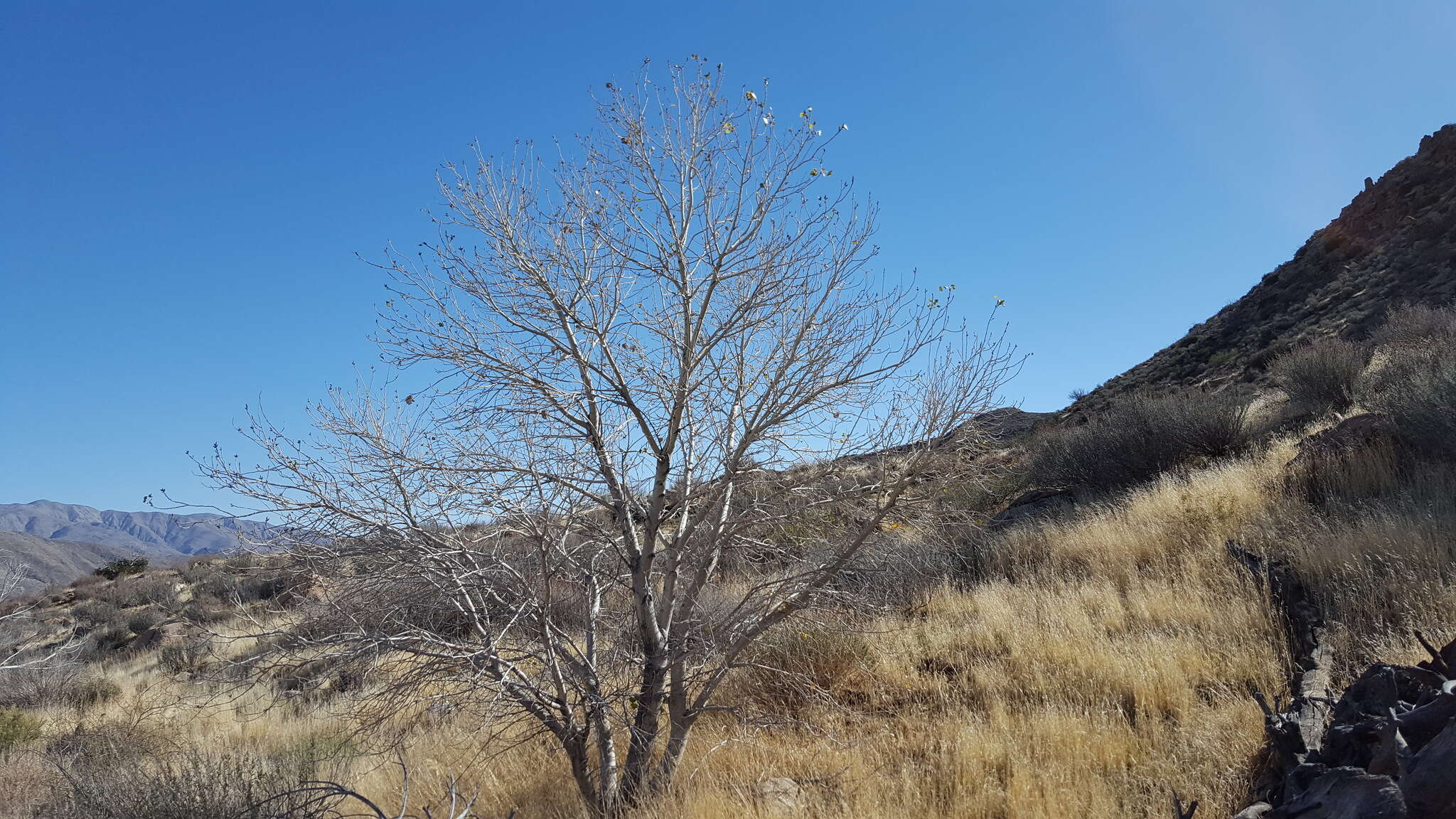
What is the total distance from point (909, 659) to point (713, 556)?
3.47 m

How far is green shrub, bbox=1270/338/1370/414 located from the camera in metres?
13.6

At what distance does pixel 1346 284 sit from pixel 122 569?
45.0 m

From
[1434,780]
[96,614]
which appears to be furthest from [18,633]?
[1434,780]

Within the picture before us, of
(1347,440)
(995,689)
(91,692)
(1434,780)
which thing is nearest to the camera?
(1434,780)

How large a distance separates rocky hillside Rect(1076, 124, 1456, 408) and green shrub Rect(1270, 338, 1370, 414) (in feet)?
17.3

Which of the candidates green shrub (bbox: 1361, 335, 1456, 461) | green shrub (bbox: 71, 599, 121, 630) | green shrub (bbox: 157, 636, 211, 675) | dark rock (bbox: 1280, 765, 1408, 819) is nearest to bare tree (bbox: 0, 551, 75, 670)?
green shrub (bbox: 71, 599, 121, 630)

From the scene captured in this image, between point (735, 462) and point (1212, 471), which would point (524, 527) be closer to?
point (735, 462)

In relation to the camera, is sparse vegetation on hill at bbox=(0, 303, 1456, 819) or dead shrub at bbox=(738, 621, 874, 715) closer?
sparse vegetation on hill at bbox=(0, 303, 1456, 819)

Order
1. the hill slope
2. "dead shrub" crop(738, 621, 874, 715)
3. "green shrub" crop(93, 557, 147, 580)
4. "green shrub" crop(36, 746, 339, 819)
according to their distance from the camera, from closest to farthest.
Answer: "green shrub" crop(36, 746, 339, 819)
"dead shrub" crop(738, 621, 874, 715)
"green shrub" crop(93, 557, 147, 580)
the hill slope

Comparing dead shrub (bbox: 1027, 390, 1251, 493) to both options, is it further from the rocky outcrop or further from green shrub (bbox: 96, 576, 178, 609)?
green shrub (bbox: 96, 576, 178, 609)

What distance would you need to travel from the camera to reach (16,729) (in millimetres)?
9773

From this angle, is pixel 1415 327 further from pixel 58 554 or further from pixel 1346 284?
pixel 58 554

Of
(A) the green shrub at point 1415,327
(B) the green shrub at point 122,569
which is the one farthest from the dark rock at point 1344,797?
(B) the green shrub at point 122,569

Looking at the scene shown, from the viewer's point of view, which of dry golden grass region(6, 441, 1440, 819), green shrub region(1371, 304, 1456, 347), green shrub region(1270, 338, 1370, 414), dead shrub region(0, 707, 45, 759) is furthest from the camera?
green shrub region(1371, 304, 1456, 347)
